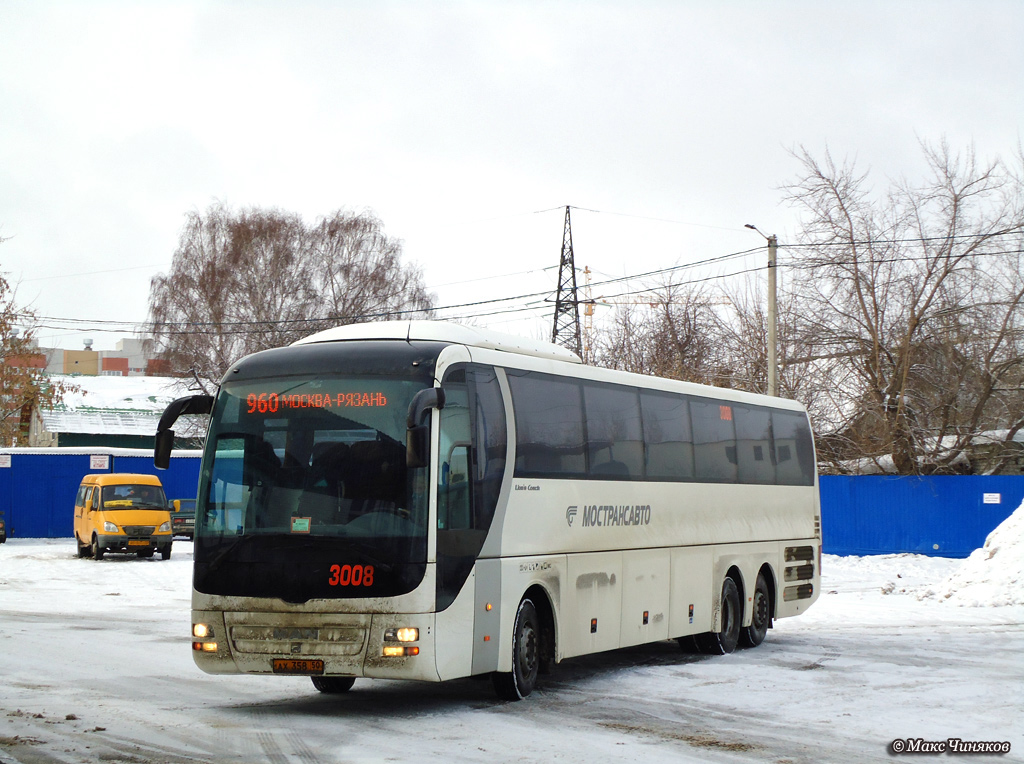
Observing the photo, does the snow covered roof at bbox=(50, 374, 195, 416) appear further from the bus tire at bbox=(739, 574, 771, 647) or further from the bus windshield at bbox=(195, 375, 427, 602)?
the bus windshield at bbox=(195, 375, 427, 602)

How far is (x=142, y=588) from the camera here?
78.7 feet

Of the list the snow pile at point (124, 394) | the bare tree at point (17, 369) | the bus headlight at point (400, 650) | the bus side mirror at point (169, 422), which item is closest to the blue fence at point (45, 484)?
the bare tree at point (17, 369)

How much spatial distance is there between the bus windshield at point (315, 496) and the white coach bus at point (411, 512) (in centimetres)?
1

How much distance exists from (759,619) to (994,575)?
669 cm

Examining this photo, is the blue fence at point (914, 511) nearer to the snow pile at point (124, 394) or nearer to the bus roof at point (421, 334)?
the bus roof at point (421, 334)

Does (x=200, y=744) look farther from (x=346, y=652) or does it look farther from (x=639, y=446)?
(x=639, y=446)

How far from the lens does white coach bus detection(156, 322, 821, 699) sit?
9711 millimetres

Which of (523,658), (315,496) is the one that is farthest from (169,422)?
(523,658)

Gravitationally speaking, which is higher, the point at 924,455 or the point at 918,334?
the point at 918,334

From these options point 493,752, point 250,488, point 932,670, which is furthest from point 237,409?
point 932,670

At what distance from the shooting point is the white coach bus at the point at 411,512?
971cm

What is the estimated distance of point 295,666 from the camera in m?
9.75

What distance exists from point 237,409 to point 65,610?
11.0 metres

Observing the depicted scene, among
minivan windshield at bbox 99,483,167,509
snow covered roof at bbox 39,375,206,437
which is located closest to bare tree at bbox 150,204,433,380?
snow covered roof at bbox 39,375,206,437
